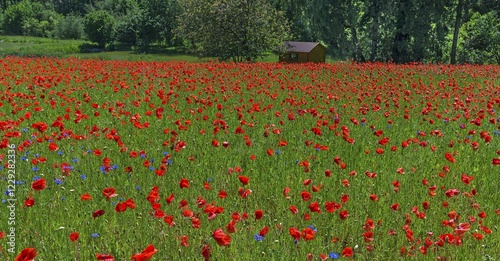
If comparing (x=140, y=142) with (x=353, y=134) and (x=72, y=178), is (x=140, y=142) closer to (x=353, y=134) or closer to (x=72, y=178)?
(x=72, y=178)

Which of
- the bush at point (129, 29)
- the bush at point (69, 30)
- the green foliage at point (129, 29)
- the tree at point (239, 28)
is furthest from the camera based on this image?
the bush at point (69, 30)

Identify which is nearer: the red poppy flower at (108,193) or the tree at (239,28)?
the red poppy flower at (108,193)

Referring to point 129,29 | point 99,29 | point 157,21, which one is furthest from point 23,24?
point 157,21

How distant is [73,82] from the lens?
9.88 metres

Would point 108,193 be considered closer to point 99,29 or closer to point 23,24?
point 99,29

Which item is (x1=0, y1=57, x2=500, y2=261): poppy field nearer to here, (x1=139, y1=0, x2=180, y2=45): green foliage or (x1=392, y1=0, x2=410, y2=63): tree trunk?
(x1=392, y1=0, x2=410, y2=63): tree trunk

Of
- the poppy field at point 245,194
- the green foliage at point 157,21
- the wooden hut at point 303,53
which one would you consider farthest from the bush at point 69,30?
the poppy field at point 245,194

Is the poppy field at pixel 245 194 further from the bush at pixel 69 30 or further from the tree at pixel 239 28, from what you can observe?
the bush at pixel 69 30

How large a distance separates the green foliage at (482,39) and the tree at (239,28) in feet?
45.5

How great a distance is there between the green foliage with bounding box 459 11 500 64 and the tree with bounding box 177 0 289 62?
13876 mm

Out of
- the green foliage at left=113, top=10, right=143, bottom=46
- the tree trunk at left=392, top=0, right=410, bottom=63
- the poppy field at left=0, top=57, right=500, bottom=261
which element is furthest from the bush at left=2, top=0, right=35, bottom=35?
the poppy field at left=0, top=57, right=500, bottom=261

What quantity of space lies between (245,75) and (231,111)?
4300mm

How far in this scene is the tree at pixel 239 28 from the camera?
2948 cm

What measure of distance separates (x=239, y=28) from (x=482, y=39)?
18.6m
